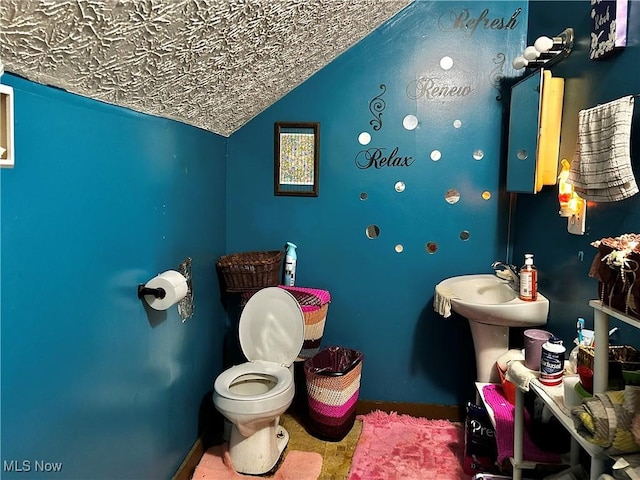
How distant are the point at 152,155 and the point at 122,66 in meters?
0.50

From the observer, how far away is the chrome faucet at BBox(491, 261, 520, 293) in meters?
2.55

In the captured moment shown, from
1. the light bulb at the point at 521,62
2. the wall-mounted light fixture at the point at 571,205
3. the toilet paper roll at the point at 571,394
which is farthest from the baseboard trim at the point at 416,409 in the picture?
the light bulb at the point at 521,62

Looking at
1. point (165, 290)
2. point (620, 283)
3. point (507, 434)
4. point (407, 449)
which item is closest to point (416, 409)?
point (407, 449)

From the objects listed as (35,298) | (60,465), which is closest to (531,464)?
(60,465)

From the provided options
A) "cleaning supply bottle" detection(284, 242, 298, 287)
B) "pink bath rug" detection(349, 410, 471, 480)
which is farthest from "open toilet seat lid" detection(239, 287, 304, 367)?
"pink bath rug" detection(349, 410, 471, 480)

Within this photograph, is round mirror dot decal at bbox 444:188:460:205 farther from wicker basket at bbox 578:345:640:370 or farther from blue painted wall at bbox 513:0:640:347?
wicker basket at bbox 578:345:640:370

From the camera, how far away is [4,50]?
3.36ft

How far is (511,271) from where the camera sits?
2.63 metres

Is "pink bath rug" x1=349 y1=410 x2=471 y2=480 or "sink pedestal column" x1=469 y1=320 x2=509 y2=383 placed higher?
"sink pedestal column" x1=469 y1=320 x2=509 y2=383

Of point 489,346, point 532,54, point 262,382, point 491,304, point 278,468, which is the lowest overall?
point 278,468

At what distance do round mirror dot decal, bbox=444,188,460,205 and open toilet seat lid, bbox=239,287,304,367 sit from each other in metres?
1.02

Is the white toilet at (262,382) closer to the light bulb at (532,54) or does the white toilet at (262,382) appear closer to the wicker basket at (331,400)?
the wicker basket at (331,400)

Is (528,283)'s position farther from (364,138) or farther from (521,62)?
(364,138)

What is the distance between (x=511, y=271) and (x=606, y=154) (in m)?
1.12
